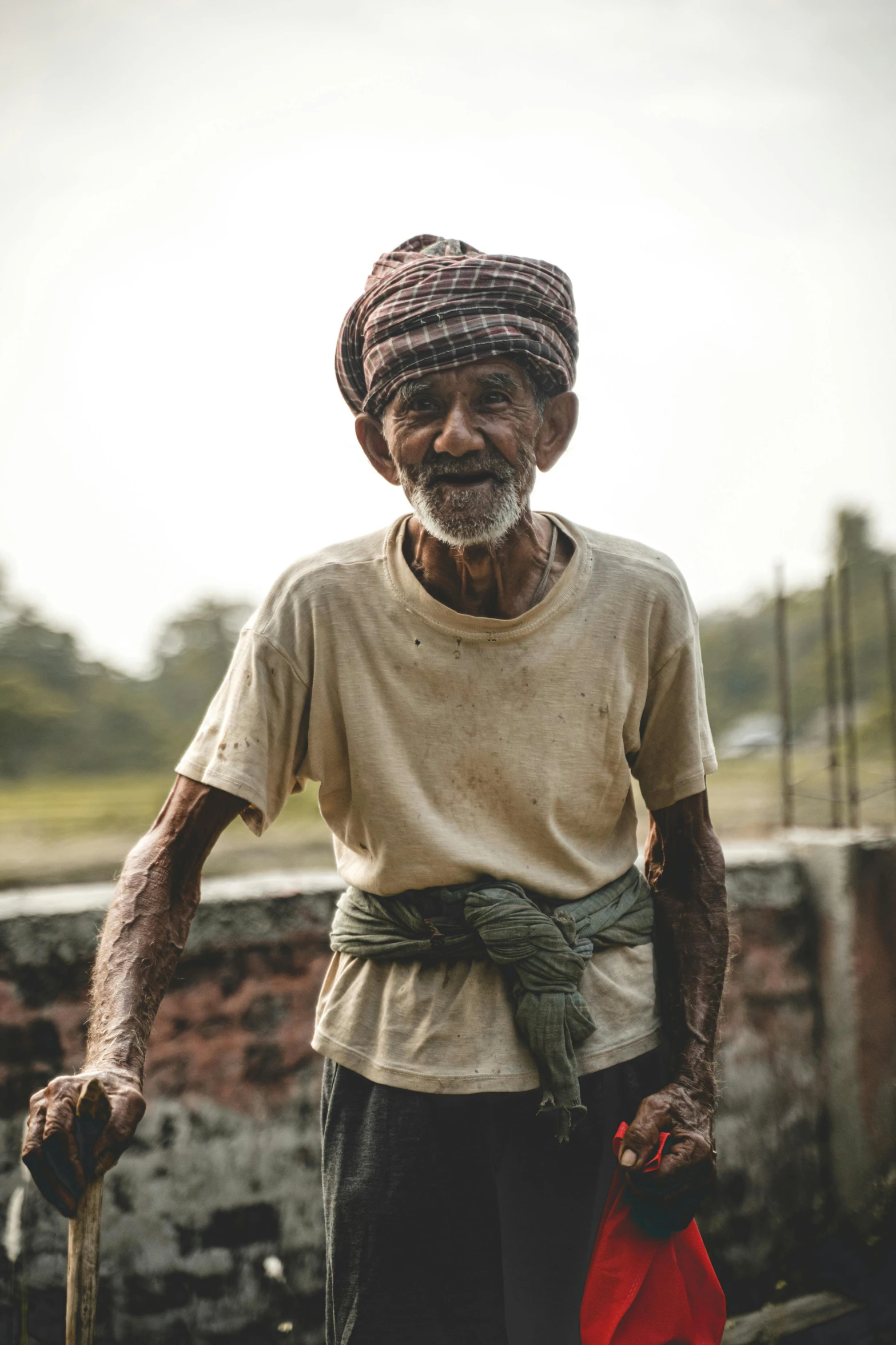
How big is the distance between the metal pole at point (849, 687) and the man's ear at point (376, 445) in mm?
2452

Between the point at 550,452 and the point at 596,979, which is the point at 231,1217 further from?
the point at 550,452

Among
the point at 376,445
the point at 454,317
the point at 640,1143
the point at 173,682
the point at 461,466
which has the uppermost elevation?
the point at 173,682

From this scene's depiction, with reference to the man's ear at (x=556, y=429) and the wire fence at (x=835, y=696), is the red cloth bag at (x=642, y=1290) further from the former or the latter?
the wire fence at (x=835, y=696)

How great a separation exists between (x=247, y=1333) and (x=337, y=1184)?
4.93 ft

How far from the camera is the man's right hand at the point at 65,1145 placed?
1287 mm

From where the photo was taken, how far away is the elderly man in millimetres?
1611

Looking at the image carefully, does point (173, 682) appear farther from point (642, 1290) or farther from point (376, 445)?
point (642, 1290)

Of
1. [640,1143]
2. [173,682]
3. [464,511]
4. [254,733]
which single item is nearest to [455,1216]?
[640,1143]

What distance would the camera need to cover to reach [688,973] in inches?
70.7

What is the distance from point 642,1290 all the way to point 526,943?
0.57 meters

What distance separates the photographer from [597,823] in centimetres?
175

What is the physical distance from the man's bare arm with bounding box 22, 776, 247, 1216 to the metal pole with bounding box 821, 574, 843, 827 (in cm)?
274

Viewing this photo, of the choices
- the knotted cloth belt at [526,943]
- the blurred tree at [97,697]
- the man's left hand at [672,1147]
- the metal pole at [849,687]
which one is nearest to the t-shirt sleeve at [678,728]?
the knotted cloth belt at [526,943]

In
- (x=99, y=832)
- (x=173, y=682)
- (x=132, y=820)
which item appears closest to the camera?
(x=99, y=832)
